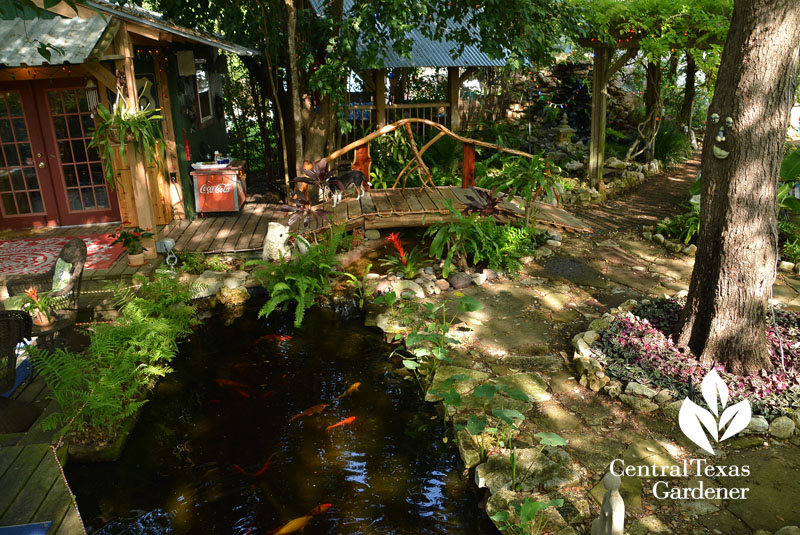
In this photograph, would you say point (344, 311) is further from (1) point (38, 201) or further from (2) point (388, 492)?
(1) point (38, 201)

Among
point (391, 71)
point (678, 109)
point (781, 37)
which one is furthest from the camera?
point (678, 109)

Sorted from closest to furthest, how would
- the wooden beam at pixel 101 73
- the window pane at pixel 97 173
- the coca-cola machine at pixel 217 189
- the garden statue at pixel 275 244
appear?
the wooden beam at pixel 101 73 < the garden statue at pixel 275 244 < the window pane at pixel 97 173 < the coca-cola machine at pixel 217 189

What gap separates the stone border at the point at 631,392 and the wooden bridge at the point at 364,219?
2.82m

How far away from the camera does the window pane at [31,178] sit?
8.70 metres

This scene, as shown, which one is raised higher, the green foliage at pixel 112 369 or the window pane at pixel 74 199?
the window pane at pixel 74 199

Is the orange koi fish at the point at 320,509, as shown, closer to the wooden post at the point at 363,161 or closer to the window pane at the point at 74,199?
the wooden post at the point at 363,161

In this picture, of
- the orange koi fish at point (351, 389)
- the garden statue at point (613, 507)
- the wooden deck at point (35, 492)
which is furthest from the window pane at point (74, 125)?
the garden statue at point (613, 507)

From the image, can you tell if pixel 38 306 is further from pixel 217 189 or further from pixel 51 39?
pixel 217 189

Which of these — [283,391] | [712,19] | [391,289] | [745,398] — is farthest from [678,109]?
[283,391]

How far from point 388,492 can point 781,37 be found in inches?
170

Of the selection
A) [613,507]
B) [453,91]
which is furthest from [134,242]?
[453,91]

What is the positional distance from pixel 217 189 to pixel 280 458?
5.83 m

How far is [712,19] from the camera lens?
27.8ft

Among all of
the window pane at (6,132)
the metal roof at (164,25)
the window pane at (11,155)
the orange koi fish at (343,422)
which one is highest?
the metal roof at (164,25)
